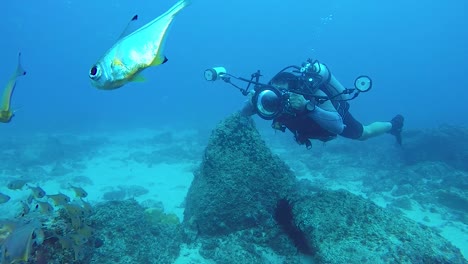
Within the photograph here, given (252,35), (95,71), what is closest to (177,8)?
(95,71)

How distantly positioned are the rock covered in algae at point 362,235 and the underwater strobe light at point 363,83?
2.20m

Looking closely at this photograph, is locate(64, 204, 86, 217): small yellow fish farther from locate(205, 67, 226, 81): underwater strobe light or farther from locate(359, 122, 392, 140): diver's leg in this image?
locate(359, 122, 392, 140): diver's leg

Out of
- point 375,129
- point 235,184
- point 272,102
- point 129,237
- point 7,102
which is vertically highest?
point 272,102

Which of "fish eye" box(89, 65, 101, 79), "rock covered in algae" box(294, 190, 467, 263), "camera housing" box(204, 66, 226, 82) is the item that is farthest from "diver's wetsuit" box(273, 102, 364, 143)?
"fish eye" box(89, 65, 101, 79)

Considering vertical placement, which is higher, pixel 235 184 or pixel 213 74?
pixel 213 74

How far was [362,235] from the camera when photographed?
3.76 metres

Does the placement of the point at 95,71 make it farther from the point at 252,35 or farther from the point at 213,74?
the point at 252,35

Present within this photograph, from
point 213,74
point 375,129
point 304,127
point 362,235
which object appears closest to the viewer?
point 362,235

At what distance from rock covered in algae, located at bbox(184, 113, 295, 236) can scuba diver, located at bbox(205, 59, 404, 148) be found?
2.13ft

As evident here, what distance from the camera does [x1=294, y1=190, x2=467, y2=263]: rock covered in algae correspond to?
3.51 metres

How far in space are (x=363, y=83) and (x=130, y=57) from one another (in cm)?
495

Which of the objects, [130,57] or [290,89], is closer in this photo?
[130,57]

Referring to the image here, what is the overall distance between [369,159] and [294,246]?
437 inches

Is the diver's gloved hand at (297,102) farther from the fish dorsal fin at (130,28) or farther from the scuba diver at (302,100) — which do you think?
the fish dorsal fin at (130,28)
